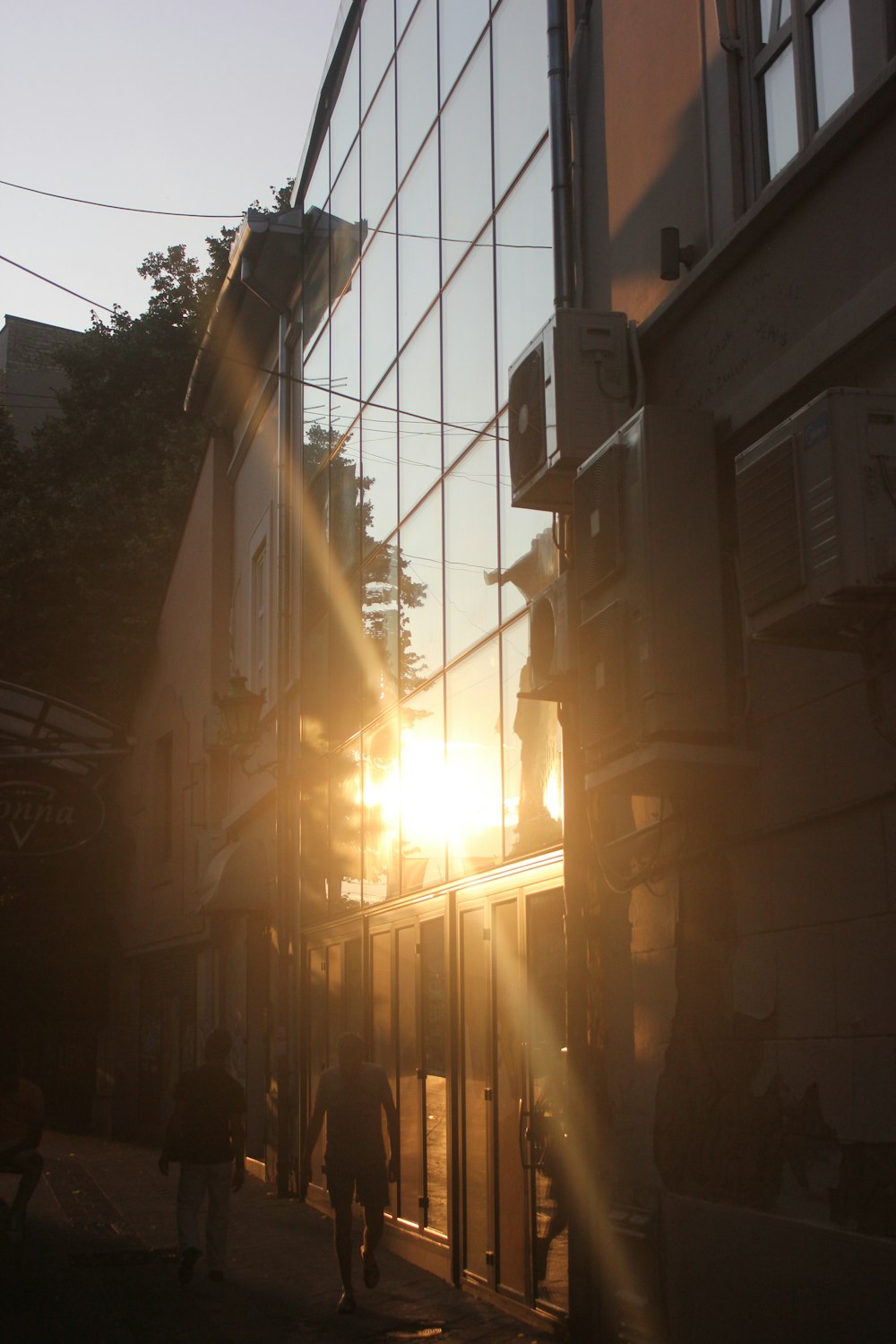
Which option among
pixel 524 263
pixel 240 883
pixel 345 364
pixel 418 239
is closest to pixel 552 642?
pixel 524 263

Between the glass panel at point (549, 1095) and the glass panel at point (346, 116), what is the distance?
999cm

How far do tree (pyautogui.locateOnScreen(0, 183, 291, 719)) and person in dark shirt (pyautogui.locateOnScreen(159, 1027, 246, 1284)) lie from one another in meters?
17.4

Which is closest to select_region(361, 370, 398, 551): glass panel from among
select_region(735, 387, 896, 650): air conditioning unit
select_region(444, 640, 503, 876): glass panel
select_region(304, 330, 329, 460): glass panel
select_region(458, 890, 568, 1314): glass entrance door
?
select_region(304, 330, 329, 460): glass panel

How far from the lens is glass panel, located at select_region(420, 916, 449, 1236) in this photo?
10688 millimetres

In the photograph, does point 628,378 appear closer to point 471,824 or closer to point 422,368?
point 471,824

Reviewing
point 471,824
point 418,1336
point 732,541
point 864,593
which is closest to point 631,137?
point 732,541

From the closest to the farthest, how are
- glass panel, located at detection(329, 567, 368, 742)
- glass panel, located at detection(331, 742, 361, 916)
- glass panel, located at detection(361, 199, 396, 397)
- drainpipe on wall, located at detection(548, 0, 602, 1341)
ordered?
drainpipe on wall, located at detection(548, 0, 602, 1341), glass panel, located at detection(361, 199, 396, 397), glass panel, located at detection(331, 742, 361, 916), glass panel, located at detection(329, 567, 368, 742)

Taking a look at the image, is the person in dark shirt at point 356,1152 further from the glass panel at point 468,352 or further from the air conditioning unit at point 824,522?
the air conditioning unit at point 824,522

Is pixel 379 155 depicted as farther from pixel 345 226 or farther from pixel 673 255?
pixel 673 255

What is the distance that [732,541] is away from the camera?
687 centimetres

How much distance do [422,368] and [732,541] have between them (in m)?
6.26

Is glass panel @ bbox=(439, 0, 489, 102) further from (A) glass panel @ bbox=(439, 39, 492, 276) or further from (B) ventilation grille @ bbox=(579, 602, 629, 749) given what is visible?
(B) ventilation grille @ bbox=(579, 602, 629, 749)

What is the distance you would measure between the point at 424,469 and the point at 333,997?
5.41 m

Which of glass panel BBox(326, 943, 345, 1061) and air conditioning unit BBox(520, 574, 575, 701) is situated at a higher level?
air conditioning unit BBox(520, 574, 575, 701)
